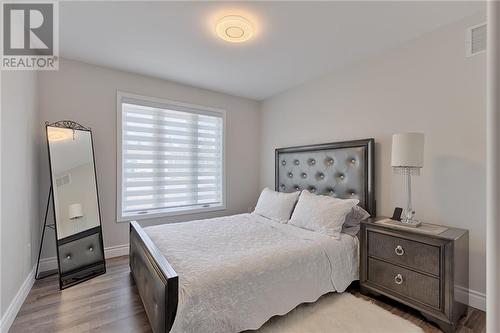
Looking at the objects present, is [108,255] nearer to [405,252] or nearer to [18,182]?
[18,182]

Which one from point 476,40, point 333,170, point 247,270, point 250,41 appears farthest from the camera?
point 333,170

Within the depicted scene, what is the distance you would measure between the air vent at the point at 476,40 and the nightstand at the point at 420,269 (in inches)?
59.0

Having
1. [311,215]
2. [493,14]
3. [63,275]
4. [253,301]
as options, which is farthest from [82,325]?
[493,14]

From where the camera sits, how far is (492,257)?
1.08 feet

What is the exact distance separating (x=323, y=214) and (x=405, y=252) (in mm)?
736

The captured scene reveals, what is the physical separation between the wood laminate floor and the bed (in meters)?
0.20

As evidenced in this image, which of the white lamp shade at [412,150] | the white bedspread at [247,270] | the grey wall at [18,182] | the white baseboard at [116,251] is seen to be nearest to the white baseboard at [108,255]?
the white baseboard at [116,251]

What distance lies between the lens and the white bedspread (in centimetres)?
150

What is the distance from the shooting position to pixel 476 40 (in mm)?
2014

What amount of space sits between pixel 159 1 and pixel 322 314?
277 cm

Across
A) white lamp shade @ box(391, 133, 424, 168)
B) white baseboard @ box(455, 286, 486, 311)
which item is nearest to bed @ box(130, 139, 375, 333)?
white lamp shade @ box(391, 133, 424, 168)

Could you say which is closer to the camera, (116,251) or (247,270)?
(247,270)

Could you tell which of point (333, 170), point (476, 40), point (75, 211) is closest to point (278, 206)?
point (333, 170)

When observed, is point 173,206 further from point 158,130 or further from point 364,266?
point 364,266
